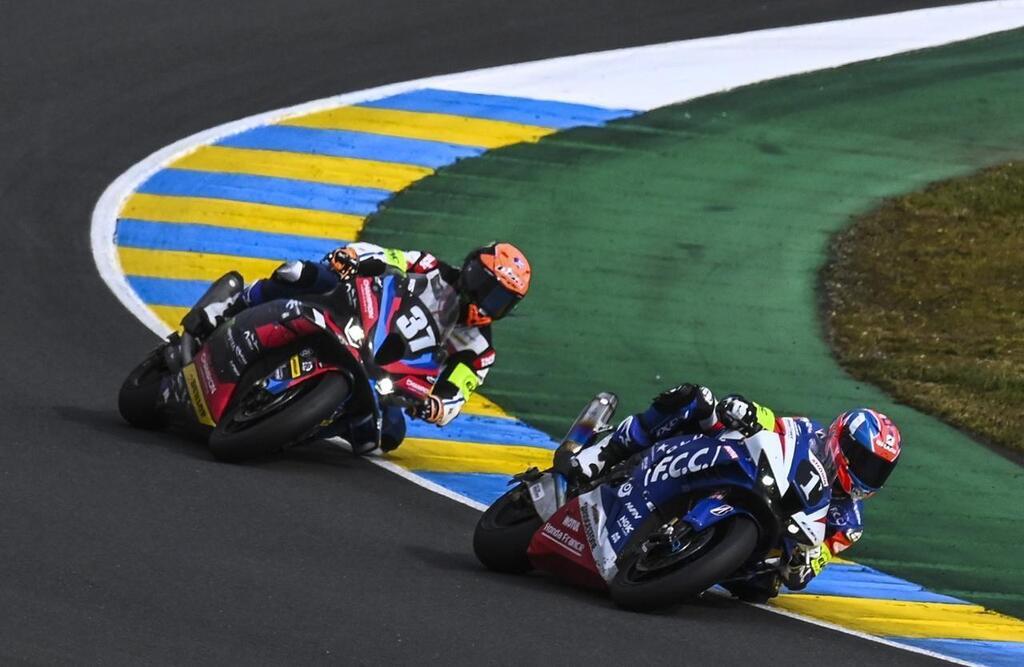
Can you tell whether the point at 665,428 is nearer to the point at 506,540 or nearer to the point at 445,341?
the point at 506,540

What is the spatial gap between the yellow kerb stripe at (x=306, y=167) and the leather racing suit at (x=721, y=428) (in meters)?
7.41

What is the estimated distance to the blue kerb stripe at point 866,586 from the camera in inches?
420

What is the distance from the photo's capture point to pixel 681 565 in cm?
891

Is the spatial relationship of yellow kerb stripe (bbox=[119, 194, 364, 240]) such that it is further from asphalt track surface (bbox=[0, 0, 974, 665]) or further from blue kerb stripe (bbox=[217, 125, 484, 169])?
blue kerb stripe (bbox=[217, 125, 484, 169])

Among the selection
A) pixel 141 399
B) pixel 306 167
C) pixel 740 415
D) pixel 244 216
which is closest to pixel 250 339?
pixel 141 399

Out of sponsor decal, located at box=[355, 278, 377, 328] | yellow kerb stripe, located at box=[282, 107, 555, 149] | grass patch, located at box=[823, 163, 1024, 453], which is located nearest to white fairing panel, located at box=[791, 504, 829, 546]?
sponsor decal, located at box=[355, 278, 377, 328]

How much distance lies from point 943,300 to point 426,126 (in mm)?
5301

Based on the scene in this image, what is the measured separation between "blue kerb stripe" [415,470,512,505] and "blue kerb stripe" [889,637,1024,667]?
2.67 meters

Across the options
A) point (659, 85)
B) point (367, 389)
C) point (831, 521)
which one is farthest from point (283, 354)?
point (659, 85)

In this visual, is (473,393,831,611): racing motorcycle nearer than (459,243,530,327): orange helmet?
Yes

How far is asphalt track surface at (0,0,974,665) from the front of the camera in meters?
7.79

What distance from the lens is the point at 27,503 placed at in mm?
9125

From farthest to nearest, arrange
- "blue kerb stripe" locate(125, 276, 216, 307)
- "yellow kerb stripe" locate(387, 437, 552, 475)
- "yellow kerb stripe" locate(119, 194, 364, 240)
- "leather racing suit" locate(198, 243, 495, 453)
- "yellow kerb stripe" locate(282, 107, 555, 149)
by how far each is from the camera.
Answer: "yellow kerb stripe" locate(282, 107, 555, 149), "yellow kerb stripe" locate(119, 194, 364, 240), "blue kerb stripe" locate(125, 276, 216, 307), "yellow kerb stripe" locate(387, 437, 552, 475), "leather racing suit" locate(198, 243, 495, 453)

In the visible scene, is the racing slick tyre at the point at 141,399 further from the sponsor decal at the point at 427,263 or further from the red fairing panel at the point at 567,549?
the red fairing panel at the point at 567,549
